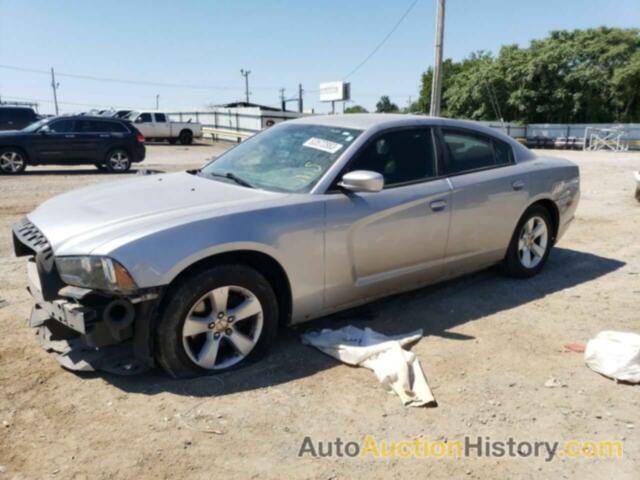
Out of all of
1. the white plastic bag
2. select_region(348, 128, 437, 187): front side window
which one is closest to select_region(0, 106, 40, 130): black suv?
select_region(348, 128, 437, 187): front side window

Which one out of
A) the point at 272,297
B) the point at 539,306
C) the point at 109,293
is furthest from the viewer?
the point at 539,306

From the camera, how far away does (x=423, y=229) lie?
4.16m

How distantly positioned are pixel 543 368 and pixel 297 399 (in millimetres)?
1665

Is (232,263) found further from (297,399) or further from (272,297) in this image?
(297,399)

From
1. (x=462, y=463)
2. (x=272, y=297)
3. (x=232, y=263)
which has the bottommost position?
(x=462, y=463)

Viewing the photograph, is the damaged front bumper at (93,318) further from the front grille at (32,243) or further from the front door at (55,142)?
the front door at (55,142)

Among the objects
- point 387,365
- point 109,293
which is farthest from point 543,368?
point 109,293

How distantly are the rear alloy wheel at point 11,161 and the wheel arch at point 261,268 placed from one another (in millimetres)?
13179

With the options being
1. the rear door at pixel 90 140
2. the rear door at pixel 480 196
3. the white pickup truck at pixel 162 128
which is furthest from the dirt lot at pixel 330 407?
the white pickup truck at pixel 162 128

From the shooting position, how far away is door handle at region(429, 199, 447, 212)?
419 cm

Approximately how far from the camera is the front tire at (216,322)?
3084mm

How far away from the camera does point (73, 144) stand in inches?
579

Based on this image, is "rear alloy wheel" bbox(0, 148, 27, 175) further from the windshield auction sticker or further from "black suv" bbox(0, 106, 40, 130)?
→ the windshield auction sticker

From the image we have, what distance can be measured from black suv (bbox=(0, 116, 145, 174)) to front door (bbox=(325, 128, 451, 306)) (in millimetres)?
12937
